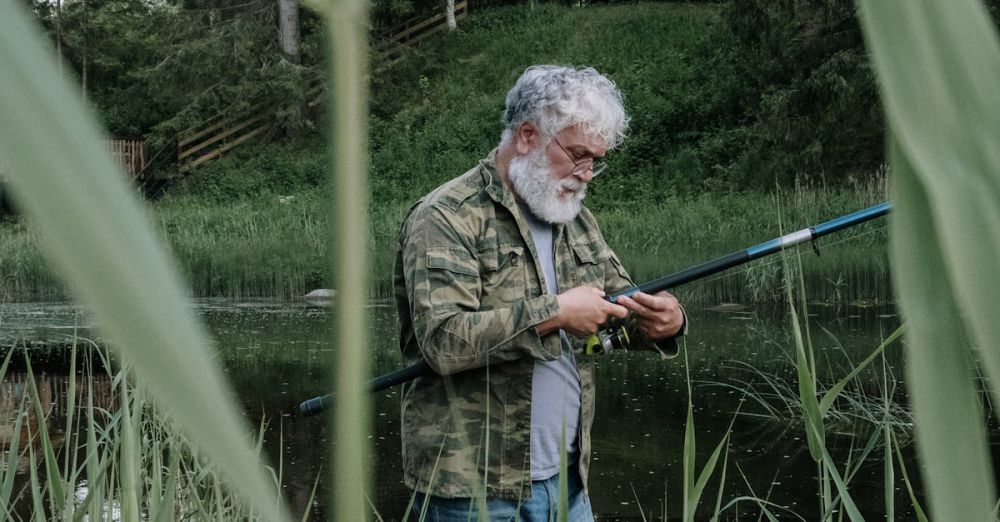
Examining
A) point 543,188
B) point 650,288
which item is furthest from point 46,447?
point 650,288

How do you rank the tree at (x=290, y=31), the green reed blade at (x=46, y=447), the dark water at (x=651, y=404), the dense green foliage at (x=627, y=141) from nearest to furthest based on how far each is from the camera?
the tree at (x=290, y=31) → the green reed blade at (x=46, y=447) → the dark water at (x=651, y=404) → the dense green foliage at (x=627, y=141)

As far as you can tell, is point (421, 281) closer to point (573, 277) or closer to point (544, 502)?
point (573, 277)

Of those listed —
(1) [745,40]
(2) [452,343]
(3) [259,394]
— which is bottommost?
(3) [259,394]

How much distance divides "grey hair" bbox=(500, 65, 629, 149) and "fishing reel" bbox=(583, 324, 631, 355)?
0.43 metres

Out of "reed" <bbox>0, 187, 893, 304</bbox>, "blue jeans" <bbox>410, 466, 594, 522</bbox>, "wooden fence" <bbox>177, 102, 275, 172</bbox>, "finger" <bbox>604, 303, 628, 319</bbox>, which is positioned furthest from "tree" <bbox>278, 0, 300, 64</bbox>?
"wooden fence" <bbox>177, 102, 275, 172</bbox>

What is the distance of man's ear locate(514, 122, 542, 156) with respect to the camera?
7.89 feet

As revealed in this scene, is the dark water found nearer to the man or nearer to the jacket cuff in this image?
the man

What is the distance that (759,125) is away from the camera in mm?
14609

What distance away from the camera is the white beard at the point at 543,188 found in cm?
229

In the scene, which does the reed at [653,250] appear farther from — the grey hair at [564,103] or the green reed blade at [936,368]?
A: the green reed blade at [936,368]

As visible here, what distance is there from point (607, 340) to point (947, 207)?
225 centimetres

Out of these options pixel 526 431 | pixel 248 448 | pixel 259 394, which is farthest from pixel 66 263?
pixel 259 394

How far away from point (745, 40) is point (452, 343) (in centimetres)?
1282

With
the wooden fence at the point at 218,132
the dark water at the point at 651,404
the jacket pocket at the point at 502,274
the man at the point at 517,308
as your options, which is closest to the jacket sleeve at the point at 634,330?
the man at the point at 517,308
